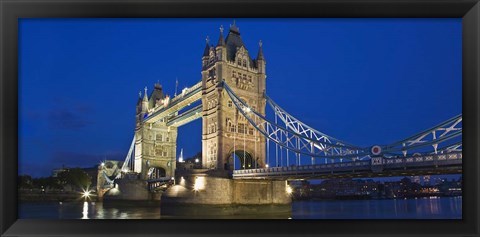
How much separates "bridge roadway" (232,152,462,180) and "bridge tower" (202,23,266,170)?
19.2 feet

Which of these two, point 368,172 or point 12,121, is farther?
point 368,172

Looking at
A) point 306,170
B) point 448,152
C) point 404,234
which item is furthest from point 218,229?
point 306,170

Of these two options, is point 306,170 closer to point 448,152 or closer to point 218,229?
point 448,152

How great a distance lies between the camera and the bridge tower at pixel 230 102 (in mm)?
25281

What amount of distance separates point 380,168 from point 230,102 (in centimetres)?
1260

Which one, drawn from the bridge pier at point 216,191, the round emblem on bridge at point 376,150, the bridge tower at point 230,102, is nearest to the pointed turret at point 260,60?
the bridge tower at point 230,102

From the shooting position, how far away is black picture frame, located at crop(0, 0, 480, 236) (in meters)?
8.56

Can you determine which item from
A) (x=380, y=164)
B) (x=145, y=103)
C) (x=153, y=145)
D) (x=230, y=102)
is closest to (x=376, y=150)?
(x=380, y=164)

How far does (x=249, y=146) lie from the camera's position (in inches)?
1041

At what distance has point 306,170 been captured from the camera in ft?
59.3

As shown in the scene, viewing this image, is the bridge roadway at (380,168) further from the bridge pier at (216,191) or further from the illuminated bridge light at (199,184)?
the illuminated bridge light at (199,184)

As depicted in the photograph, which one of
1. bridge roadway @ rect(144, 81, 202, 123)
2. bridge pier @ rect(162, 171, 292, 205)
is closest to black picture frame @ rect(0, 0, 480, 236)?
bridge pier @ rect(162, 171, 292, 205)

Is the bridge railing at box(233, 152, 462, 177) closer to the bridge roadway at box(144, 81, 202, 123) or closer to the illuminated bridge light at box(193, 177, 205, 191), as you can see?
the illuminated bridge light at box(193, 177, 205, 191)
